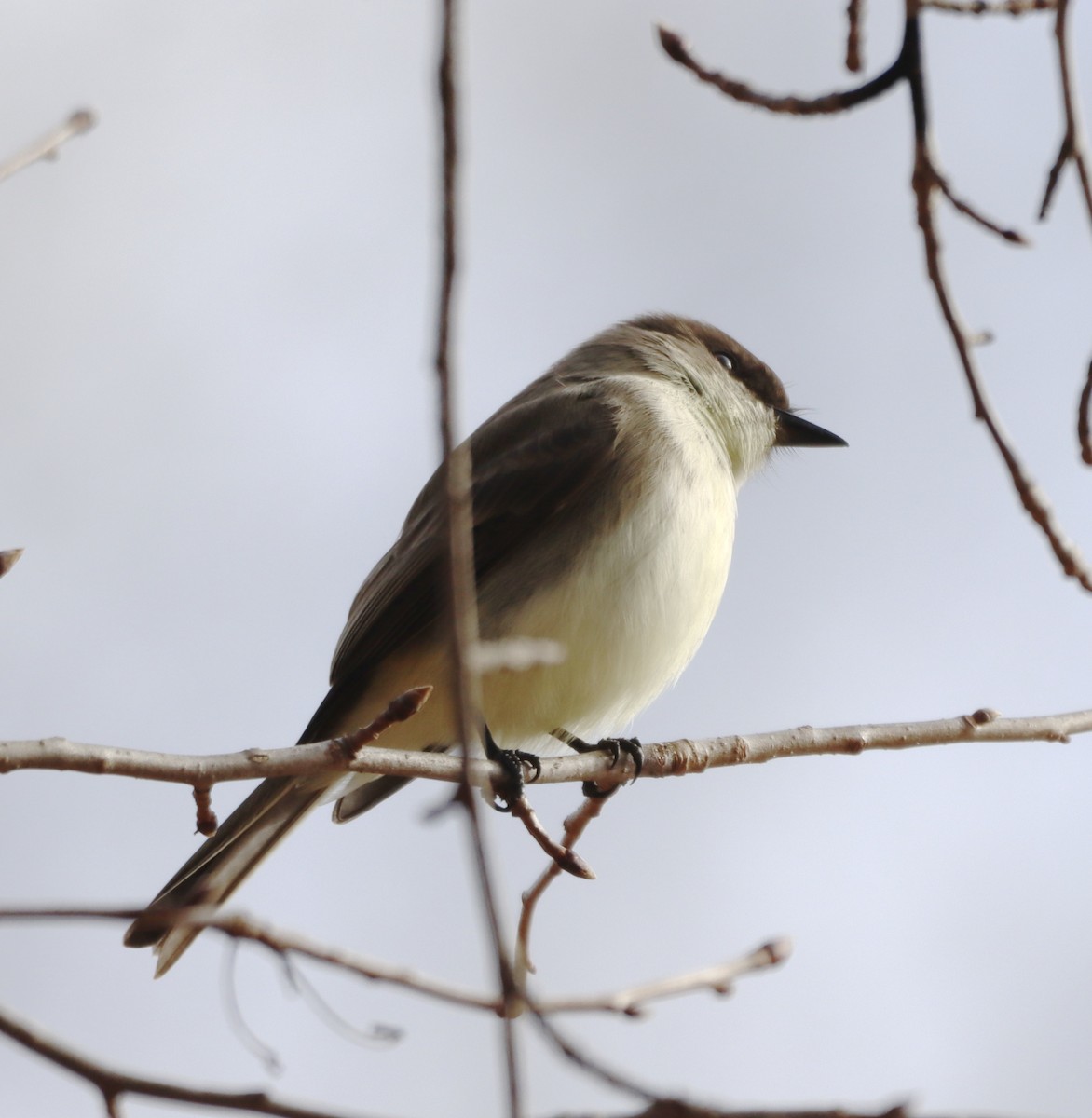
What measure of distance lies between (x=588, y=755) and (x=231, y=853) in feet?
3.52

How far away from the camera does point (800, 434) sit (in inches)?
225

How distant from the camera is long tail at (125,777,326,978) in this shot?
3596 mm

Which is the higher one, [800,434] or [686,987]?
[800,434]

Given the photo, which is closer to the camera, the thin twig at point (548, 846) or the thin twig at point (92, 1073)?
the thin twig at point (92, 1073)

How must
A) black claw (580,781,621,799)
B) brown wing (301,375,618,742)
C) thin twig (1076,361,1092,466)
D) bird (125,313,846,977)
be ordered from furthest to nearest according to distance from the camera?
brown wing (301,375,618,742)
bird (125,313,846,977)
black claw (580,781,621,799)
thin twig (1076,361,1092,466)

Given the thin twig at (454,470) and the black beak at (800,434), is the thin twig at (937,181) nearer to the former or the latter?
the thin twig at (454,470)

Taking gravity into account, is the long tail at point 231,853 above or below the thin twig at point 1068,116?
below

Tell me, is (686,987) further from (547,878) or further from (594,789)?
(594,789)

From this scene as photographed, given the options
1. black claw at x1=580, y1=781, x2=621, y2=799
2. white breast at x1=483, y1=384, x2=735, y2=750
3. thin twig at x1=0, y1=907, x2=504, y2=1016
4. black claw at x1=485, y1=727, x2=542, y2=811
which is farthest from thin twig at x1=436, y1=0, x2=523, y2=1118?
white breast at x1=483, y1=384, x2=735, y2=750

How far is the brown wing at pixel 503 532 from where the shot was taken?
4.37m

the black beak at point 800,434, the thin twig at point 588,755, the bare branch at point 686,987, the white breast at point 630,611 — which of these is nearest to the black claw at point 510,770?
the thin twig at point 588,755

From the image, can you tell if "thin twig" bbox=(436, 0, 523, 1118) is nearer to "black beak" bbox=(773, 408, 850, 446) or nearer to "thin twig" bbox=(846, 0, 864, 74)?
"thin twig" bbox=(846, 0, 864, 74)

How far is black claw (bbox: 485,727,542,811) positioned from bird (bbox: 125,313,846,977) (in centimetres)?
7

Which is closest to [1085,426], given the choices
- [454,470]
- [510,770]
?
[454,470]
